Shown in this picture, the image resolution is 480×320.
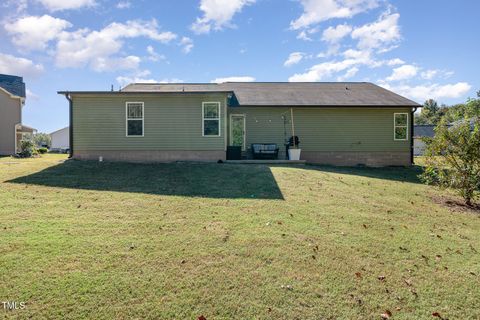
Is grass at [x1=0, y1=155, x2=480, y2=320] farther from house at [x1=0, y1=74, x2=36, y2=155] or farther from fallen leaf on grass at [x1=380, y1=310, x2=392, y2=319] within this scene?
house at [x1=0, y1=74, x2=36, y2=155]

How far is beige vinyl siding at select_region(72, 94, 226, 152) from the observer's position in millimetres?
12914

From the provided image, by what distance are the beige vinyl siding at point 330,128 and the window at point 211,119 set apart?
2636 mm

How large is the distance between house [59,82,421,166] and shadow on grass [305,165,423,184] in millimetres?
1501

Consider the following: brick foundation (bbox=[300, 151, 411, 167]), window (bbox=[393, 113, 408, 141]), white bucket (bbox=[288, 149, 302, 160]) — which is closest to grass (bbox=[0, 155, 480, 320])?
white bucket (bbox=[288, 149, 302, 160])

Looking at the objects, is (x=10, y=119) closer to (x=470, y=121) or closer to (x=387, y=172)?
(x=387, y=172)

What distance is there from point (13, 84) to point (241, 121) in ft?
67.9

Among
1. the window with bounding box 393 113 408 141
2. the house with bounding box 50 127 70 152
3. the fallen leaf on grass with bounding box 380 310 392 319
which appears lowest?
the fallen leaf on grass with bounding box 380 310 392 319

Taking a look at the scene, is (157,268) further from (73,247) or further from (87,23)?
(87,23)

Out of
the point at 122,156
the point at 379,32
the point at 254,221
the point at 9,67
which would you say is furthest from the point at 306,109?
the point at 9,67

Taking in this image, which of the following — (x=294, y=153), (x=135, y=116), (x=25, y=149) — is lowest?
(x=294, y=153)

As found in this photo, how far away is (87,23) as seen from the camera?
13.7 meters

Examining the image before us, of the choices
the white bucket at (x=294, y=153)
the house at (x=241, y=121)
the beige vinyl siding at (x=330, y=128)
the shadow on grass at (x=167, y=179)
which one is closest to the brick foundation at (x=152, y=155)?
the house at (x=241, y=121)

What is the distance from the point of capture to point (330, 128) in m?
15.8

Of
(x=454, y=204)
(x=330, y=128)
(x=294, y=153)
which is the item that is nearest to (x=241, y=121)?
(x=294, y=153)
